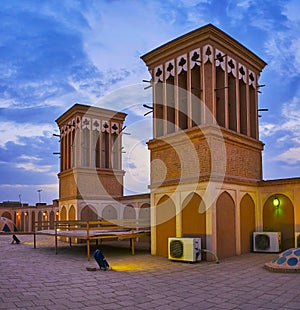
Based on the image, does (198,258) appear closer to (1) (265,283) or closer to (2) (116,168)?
(1) (265,283)

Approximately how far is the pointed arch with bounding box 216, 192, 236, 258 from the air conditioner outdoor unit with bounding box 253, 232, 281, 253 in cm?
114

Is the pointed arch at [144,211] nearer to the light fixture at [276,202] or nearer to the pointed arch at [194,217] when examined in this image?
the pointed arch at [194,217]

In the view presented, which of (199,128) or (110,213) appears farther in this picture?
(110,213)

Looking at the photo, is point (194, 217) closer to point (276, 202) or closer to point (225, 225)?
point (225, 225)

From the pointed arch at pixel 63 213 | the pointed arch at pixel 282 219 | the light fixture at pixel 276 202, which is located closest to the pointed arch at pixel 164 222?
the pointed arch at pixel 282 219

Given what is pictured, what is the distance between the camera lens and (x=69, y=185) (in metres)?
20.1

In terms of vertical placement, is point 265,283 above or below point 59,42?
below

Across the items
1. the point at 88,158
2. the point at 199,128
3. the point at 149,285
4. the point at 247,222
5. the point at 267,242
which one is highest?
the point at 199,128

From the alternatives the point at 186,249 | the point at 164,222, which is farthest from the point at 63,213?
the point at 186,249

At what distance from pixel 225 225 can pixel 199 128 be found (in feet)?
10.3

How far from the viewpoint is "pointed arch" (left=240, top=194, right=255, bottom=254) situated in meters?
12.7

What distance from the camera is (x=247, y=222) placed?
13023 mm

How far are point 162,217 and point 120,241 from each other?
23.5 feet

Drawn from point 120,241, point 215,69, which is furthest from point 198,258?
point 120,241
